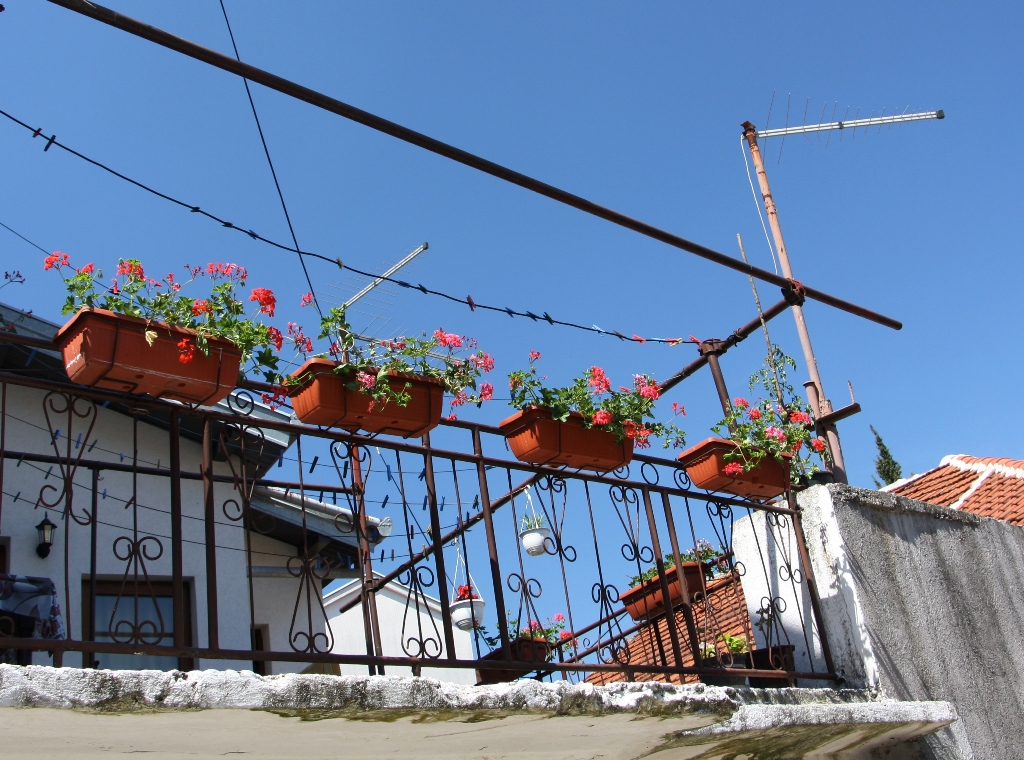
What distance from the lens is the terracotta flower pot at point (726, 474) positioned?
18.1 ft

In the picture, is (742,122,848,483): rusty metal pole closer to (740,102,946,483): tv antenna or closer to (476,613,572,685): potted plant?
(740,102,946,483): tv antenna

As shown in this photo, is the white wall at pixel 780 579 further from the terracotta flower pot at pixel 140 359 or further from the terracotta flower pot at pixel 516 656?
the terracotta flower pot at pixel 140 359

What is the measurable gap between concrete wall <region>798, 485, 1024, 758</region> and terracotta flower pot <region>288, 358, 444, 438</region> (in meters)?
2.62

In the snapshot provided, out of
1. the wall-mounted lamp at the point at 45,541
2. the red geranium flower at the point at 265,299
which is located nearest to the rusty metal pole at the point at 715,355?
the red geranium flower at the point at 265,299

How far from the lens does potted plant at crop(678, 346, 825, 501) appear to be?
18.1ft

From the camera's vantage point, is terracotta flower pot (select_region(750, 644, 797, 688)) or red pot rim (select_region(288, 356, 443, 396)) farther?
terracotta flower pot (select_region(750, 644, 797, 688))

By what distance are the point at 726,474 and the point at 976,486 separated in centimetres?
631

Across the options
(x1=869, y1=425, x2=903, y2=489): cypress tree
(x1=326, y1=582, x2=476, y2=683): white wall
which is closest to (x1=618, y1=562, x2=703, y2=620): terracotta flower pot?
(x1=326, y1=582, x2=476, y2=683): white wall

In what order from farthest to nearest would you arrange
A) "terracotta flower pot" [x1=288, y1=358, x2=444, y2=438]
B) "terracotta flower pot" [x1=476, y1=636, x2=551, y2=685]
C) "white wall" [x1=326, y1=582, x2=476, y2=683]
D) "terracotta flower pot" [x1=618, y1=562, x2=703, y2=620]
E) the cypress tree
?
1. the cypress tree
2. "white wall" [x1=326, y1=582, x2=476, y2=683]
3. "terracotta flower pot" [x1=618, y1=562, x2=703, y2=620]
4. "terracotta flower pot" [x1=476, y1=636, x2=551, y2=685]
5. "terracotta flower pot" [x1=288, y1=358, x2=444, y2=438]

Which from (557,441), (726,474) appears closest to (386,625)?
(726,474)

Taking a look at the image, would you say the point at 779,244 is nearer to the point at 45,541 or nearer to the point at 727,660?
the point at 727,660

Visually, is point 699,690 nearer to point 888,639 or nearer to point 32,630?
point 888,639

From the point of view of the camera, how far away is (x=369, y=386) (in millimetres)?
4215

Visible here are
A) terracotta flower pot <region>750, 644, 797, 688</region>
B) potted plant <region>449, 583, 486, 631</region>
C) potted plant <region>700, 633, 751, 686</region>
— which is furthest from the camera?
potted plant <region>449, 583, 486, 631</region>
